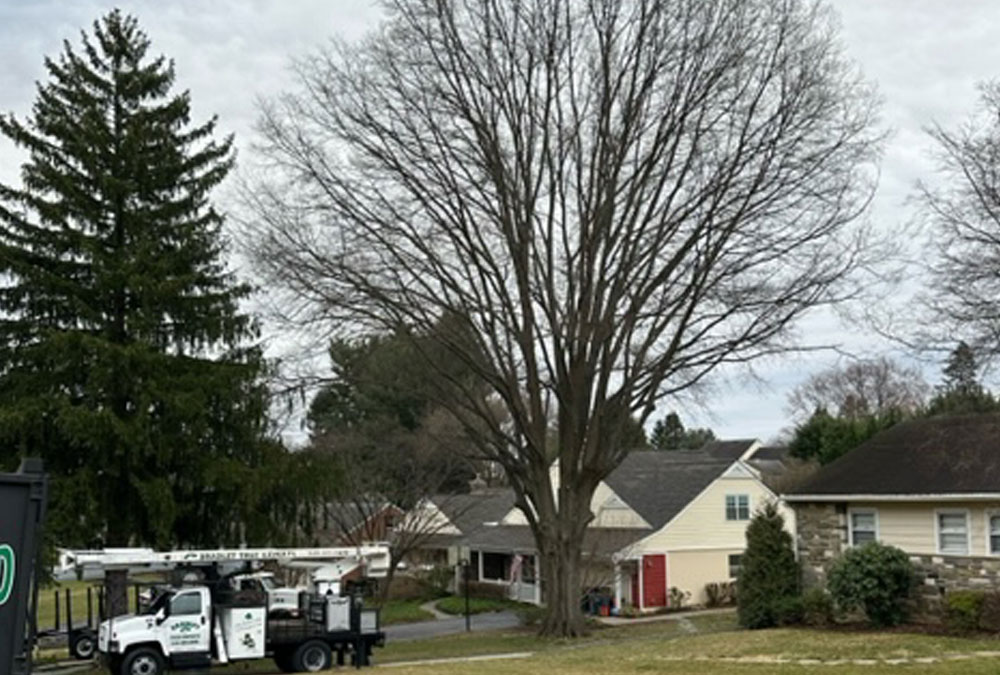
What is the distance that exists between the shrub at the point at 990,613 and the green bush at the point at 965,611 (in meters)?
0.06

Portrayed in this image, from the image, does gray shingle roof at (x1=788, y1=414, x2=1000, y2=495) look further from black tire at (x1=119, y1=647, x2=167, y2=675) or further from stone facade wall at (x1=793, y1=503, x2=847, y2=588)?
black tire at (x1=119, y1=647, x2=167, y2=675)

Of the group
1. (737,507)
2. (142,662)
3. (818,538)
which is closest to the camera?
(142,662)

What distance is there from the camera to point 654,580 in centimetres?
4231

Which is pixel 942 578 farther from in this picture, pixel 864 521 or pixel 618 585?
pixel 618 585

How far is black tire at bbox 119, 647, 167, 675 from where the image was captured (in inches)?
906

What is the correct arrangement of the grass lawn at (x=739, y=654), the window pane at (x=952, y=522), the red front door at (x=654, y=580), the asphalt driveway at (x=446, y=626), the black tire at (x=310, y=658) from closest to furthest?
the grass lawn at (x=739, y=654)
the black tire at (x=310, y=658)
the window pane at (x=952, y=522)
the asphalt driveway at (x=446, y=626)
the red front door at (x=654, y=580)

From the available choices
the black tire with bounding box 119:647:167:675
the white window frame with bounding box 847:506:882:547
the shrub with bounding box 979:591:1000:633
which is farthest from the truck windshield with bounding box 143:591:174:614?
the shrub with bounding box 979:591:1000:633

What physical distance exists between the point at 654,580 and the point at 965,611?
18.5 metres

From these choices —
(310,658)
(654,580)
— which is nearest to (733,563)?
(654,580)

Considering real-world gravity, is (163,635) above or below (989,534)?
below

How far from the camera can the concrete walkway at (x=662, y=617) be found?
37750 millimetres

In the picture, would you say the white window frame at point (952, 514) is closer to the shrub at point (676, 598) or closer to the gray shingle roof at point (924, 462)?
the gray shingle roof at point (924, 462)

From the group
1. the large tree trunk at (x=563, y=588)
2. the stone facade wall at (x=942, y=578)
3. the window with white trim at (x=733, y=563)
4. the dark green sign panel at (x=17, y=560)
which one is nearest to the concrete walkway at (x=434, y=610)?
the window with white trim at (x=733, y=563)

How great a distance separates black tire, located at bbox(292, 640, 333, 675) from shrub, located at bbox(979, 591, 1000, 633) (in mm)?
13078
